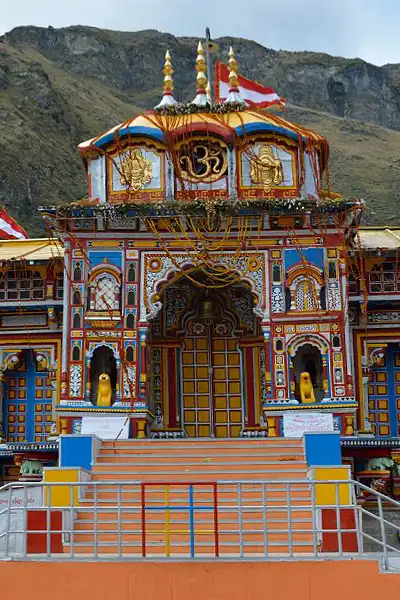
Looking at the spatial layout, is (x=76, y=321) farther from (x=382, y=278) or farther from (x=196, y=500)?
(x=382, y=278)

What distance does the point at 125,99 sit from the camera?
122 metres

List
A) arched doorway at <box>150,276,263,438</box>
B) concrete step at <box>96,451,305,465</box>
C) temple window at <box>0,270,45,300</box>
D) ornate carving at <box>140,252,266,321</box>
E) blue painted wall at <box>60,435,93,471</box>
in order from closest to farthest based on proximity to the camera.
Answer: blue painted wall at <box>60,435,93,471</box> → concrete step at <box>96,451,305,465</box> → ornate carving at <box>140,252,266,321</box> → arched doorway at <box>150,276,263,438</box> → temple window at <box>0,270,45,300</box>

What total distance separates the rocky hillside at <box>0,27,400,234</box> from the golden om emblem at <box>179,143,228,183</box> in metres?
43.4

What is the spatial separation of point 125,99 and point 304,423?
350 feet

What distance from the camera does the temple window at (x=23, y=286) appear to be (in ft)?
75.8

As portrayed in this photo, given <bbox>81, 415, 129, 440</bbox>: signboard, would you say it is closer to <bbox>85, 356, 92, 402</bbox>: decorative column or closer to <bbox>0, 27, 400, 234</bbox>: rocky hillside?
<bbox>85, 356, 92, 402</bbox>: decorative column

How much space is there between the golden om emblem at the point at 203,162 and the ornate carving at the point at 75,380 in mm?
5230

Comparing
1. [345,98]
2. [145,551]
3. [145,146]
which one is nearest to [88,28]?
[345,98]

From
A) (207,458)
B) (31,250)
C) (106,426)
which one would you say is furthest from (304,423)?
(31,250)

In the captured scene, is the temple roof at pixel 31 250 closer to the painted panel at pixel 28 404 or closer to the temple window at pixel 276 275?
the painted panel at pixel 28 404

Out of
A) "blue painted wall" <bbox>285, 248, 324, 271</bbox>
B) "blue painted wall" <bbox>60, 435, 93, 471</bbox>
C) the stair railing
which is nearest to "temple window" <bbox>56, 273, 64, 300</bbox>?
"blue painted wall" <bbox>285, 248, 324, 271</bbox>

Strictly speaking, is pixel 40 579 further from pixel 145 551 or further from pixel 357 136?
pixel 357 136

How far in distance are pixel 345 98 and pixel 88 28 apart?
40419 mm

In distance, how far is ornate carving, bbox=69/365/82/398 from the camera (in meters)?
20.3
